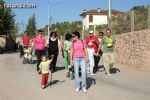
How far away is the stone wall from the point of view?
19.9m

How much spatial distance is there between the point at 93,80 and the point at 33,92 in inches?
135

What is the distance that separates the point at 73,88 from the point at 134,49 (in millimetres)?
8851

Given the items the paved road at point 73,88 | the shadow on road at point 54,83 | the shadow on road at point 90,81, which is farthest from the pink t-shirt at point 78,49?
the shadow on road at point 54,83

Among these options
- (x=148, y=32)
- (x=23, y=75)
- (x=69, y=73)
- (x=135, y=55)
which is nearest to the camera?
(x=69, y=73)

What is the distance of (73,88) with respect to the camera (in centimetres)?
1359

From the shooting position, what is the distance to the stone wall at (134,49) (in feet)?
65.2

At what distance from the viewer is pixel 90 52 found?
17.0m

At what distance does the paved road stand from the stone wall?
2071 millimetres

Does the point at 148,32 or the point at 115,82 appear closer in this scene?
the point at 115,82

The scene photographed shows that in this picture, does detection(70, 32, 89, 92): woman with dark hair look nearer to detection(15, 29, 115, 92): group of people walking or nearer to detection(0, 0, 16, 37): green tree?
detection(15, 29, 115, 92): group of people walking

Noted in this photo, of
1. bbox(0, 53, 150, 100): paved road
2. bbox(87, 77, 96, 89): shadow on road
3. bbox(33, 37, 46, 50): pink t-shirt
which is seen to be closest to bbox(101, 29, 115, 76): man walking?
bbox(0, 53, 150, 100): paved road

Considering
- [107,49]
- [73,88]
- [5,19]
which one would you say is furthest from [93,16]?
[73,88]

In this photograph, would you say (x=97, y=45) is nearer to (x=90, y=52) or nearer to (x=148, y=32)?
(x=90, y=52)

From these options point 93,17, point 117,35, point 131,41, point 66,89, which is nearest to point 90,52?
point 66,89
